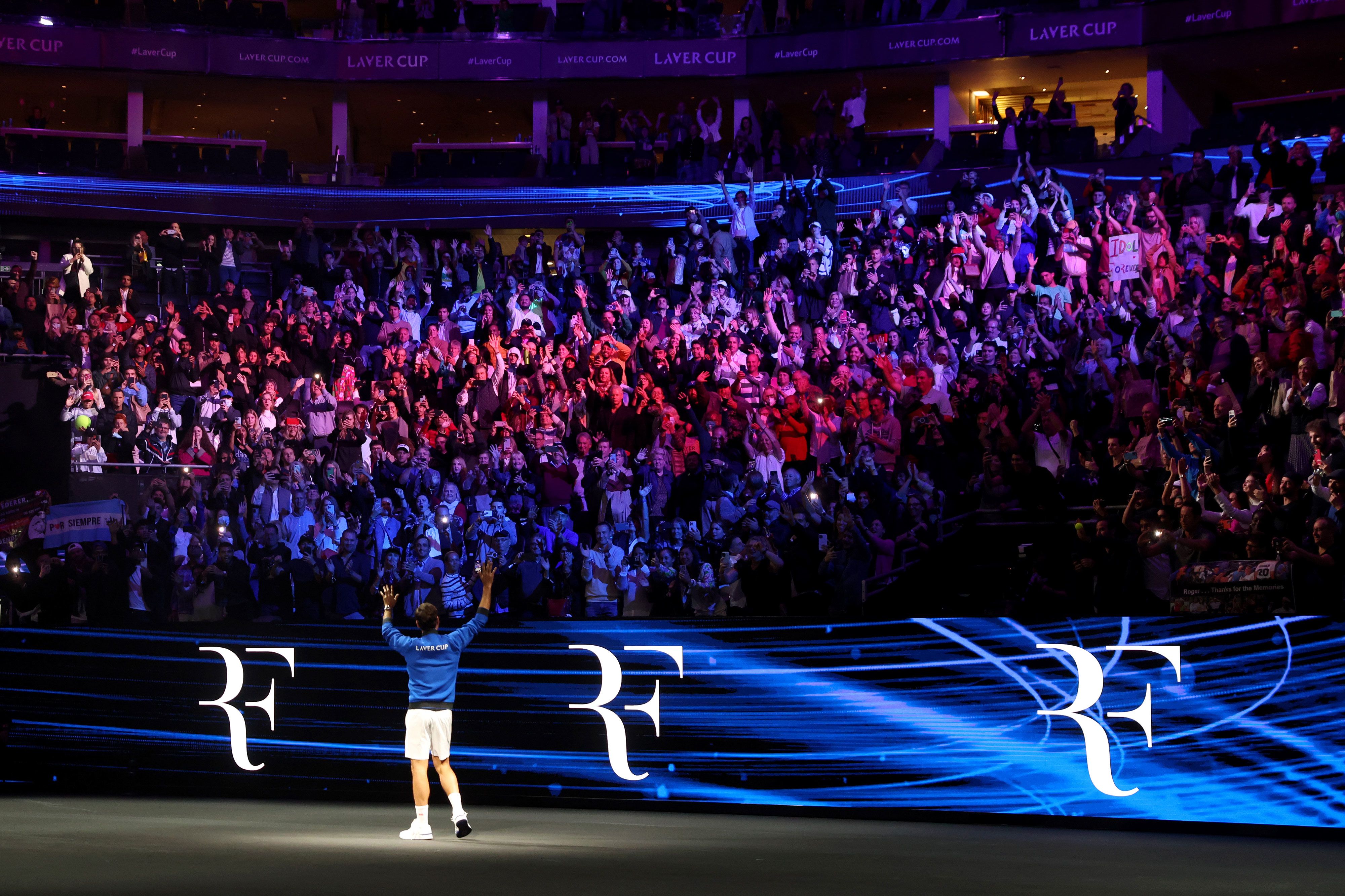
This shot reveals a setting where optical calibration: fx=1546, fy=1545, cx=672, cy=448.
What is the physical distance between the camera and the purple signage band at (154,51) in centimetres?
3453

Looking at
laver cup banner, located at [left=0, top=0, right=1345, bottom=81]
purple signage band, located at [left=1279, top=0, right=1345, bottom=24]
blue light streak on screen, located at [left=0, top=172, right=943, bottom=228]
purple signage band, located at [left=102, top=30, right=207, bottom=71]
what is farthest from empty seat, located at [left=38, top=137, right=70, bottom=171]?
purple signage band, located at [left=1279, top=0, right=1345, bottom=24]

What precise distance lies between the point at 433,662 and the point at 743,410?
27.8 feet

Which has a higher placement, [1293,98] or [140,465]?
[1293,98]

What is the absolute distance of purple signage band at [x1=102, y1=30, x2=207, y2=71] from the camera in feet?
113

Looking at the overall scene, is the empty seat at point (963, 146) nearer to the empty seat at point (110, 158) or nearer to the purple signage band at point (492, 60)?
the purple signage band at point (492, 60)

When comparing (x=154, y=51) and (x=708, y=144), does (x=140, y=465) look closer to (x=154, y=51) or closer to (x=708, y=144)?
(x=708, y=144)

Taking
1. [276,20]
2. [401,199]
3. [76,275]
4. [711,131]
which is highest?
[276,20]

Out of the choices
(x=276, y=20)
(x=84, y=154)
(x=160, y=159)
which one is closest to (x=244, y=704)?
(x=84, y=154)

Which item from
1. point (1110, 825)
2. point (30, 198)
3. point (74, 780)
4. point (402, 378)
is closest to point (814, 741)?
point (1110, 825)

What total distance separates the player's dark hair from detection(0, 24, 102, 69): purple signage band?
27.7m

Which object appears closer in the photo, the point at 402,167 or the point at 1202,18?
the point at 1202,18

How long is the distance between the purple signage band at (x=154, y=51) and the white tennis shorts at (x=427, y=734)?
27.8 metres

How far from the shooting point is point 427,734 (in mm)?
10648

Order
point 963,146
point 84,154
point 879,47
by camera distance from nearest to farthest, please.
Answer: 1. point 963,146
2. point 84,154
3. point 879,47
